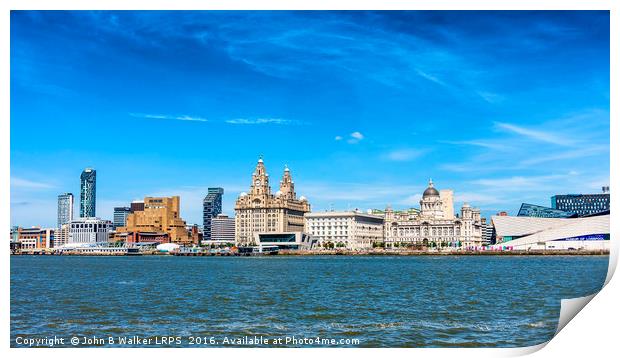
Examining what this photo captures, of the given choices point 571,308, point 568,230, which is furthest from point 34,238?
point 571,308

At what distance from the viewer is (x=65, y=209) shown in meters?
107

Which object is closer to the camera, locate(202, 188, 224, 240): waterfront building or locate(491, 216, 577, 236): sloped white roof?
locate(491, 216, 577, 236): sloped white roof

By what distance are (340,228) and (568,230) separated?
98.9 feet

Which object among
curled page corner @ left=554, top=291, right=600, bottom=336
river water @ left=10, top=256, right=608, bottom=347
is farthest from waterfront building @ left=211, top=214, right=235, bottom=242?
curled page corner @ left=554, top=291, right=600, bottom=336

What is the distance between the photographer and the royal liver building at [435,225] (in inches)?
3142

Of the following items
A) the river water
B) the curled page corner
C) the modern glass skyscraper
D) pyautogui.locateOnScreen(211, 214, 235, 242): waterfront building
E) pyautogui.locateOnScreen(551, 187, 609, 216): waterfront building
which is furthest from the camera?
the modern glass skyscraper

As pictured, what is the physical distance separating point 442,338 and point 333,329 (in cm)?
156

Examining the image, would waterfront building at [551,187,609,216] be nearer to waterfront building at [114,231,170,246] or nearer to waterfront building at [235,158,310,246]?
waterfront building at [235,158,310,246]

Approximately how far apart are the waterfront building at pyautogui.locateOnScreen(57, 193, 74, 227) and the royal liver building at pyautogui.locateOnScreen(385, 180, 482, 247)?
4650cm

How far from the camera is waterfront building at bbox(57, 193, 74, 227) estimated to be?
337 ft

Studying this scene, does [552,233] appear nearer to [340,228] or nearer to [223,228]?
[340,228]

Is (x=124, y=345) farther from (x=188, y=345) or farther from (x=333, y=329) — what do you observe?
(x=333, y=329)

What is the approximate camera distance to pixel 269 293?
15602mm

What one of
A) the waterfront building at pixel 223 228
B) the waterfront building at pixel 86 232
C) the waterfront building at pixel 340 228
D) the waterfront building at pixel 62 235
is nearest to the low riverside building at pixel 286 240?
the waterfront building at pixel 340 228
